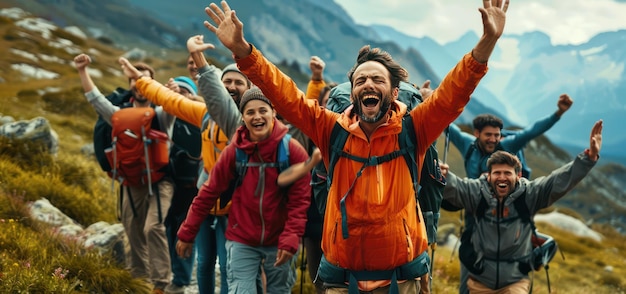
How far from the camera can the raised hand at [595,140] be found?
5805 millimetres

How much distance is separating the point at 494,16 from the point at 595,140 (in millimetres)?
3162

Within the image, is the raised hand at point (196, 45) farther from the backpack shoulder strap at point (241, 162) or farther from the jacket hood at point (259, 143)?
the backpack shoulder strap at point (241, 162)

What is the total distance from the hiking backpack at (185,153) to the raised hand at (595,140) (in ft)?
16.9

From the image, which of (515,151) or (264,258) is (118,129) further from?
(515,151)

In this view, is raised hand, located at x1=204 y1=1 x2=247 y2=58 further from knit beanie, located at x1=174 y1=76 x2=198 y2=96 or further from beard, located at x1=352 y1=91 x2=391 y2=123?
knit beanie, located at x1=174 y1=76 x2=198 y2=96

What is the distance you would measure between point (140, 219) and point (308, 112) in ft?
15.8

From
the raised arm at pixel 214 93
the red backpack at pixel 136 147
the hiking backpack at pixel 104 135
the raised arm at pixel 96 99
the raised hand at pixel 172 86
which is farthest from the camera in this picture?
the hiking backpack at pixel 104 135

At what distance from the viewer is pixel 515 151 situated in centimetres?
816

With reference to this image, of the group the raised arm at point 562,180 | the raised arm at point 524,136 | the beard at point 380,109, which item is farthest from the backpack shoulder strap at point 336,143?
the raised arm at point 524,136

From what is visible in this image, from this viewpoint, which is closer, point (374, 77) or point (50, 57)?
point (374, 77)

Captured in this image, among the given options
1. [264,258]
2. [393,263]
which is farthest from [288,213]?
[393,263]

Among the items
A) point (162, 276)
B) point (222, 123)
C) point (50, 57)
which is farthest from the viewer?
point (50, 57)

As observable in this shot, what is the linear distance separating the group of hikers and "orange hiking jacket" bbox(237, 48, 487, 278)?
11 millimetres

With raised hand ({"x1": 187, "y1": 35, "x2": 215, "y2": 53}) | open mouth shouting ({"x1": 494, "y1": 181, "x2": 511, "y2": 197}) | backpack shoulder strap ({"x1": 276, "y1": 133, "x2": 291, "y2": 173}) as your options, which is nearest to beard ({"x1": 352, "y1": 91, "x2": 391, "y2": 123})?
backpack shoulder strap ({"x1": 276, "y1": 133, "x2": 291, "y2": 173})
